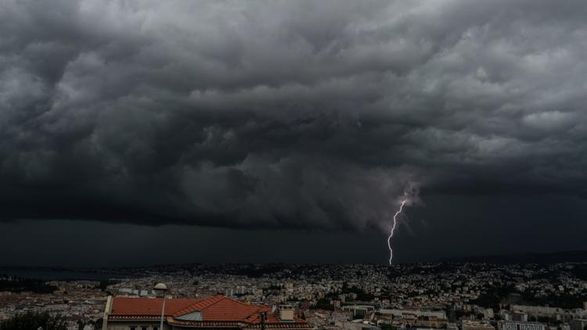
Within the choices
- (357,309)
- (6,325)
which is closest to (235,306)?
(6,325)

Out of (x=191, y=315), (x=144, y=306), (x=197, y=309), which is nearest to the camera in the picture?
(x=191, y=315)

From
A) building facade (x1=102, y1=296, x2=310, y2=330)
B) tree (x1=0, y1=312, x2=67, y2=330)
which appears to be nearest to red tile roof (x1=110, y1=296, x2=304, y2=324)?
building facade (x1=102, y1=296, x2=310, y2=330)

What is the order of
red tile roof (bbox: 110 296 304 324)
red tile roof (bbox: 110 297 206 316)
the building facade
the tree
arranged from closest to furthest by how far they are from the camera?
1. the building facade
2. red tile roof (bbox: 110 296 304 324)
3. red tile roof (bbox: 110 297 206 316)
4. the tree

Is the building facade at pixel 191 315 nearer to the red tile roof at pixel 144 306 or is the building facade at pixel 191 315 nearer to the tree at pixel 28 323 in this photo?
the red tile roof at pixel 144 306

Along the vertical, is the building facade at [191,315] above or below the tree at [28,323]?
above

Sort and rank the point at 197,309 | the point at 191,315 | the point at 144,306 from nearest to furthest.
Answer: the point at 191,315, the point at 197,309, the point at 144,306

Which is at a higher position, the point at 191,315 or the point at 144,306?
the point at 144,306

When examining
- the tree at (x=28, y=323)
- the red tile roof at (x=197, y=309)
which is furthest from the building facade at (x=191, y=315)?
the tree at (x=28, y=323)

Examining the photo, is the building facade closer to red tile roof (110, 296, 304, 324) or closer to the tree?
red tile roof (110, 296, 304, 324)

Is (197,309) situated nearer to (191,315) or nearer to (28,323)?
(191,315)

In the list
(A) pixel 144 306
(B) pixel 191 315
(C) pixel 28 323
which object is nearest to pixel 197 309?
(B) pixel 191 315

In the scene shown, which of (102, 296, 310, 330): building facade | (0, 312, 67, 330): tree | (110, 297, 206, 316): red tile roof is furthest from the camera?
(0, 312, 67, 330): tree
